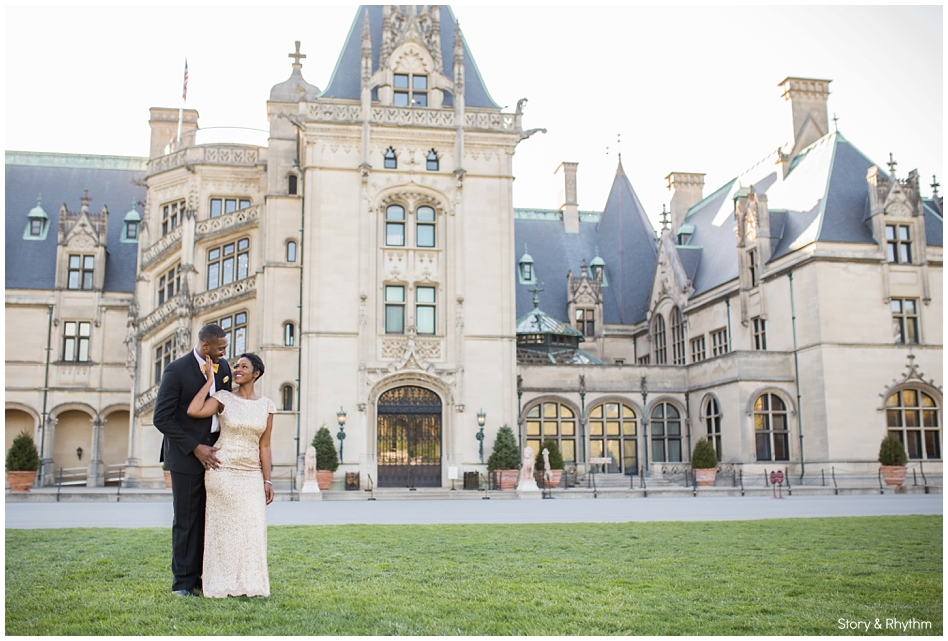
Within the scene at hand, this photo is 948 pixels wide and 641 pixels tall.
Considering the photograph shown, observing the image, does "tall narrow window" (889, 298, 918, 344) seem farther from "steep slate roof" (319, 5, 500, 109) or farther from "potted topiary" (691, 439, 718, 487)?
"steep slate roof" (319, 5, 500, 109)

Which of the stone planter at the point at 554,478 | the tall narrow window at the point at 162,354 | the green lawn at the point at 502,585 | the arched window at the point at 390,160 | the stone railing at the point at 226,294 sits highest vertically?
the arched window at the point at 390,160

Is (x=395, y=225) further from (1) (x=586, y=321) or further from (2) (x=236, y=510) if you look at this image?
(2) (x=236, y=510)

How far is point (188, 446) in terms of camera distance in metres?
7.51

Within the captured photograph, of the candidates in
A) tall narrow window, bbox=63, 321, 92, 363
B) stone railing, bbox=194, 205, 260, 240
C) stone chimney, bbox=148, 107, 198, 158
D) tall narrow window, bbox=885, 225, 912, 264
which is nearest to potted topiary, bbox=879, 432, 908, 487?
tall narrow window, bbox=885, 225, 912, 264

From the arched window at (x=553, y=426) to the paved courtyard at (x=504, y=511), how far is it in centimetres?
1065

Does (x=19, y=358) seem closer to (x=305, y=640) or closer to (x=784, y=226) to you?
(x=784, y=226)

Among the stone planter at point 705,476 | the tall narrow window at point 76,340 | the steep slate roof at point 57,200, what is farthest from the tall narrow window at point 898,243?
the tall narrow window at point 76,340

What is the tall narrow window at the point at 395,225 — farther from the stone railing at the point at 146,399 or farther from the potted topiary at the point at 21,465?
the potted topiary at the point at 21,465

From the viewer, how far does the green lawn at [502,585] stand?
22.0 feet

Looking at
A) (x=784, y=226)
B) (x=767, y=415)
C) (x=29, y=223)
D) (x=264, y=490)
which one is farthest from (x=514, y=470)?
(x=29, y=223)

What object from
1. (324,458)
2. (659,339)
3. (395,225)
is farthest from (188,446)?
(659,339)

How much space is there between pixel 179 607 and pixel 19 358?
124ft

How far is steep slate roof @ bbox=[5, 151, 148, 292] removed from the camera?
42.4 meters

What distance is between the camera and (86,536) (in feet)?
Result: 42.6
